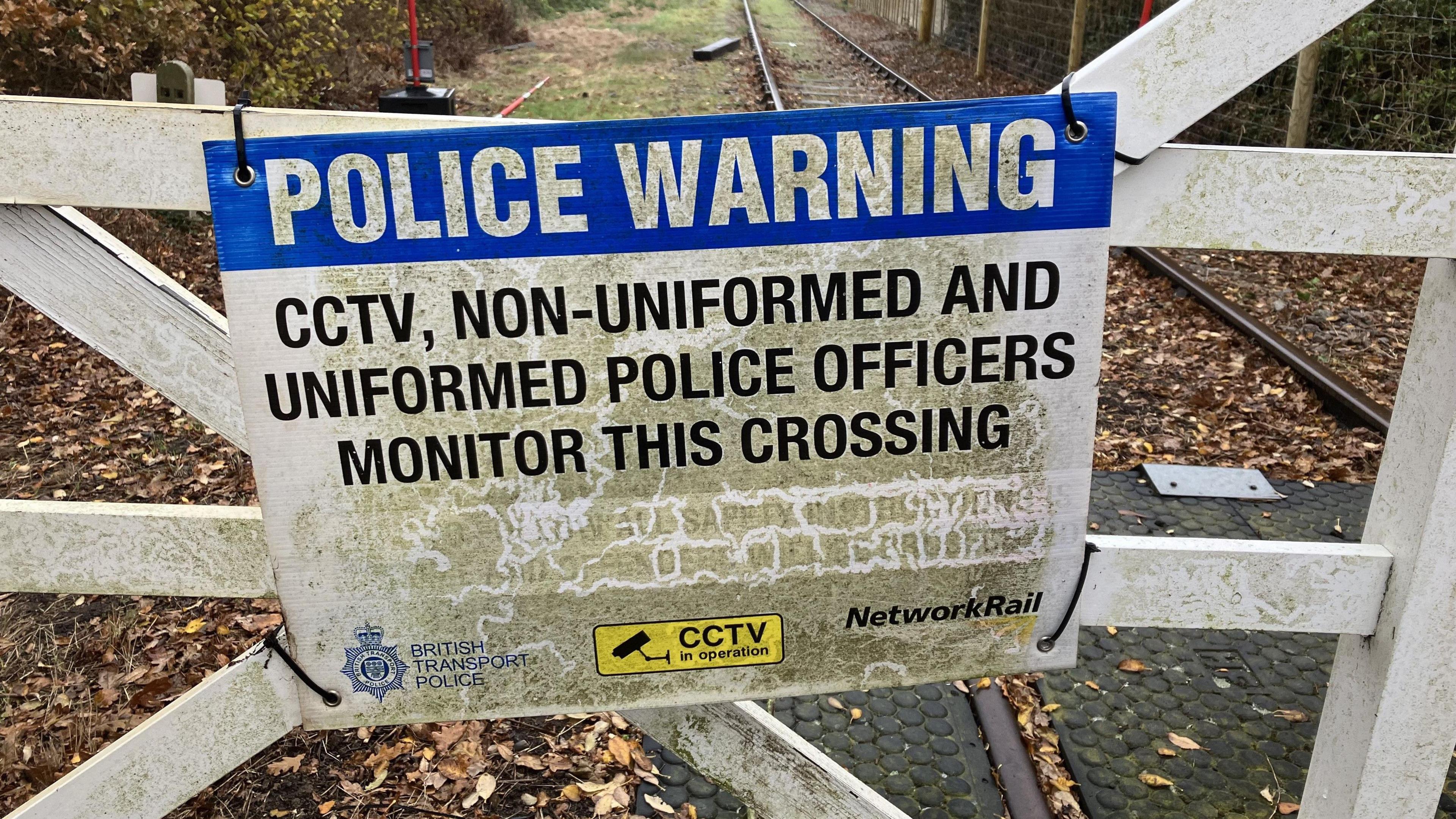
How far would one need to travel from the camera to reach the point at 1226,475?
5.64 metres

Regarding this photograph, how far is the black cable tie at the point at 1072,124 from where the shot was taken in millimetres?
1446

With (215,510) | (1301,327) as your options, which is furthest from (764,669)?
(1301,327)

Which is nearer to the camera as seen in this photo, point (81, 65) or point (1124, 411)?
point (1124, 411)

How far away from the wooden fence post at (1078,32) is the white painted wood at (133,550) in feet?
56.0

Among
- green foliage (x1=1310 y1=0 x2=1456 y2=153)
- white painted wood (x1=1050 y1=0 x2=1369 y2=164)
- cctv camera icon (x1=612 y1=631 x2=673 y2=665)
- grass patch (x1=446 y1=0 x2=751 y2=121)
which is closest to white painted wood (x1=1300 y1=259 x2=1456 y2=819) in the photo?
white painted wood (x1=1050 y1=0 x2=1369 y2=164)

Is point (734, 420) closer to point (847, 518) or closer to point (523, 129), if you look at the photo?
point (847, 518)

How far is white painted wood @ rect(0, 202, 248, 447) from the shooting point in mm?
1542

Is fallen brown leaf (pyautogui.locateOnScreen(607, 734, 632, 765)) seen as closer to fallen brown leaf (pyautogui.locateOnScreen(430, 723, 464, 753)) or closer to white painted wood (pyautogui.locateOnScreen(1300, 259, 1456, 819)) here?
fallen brown leaf (pyautogui.locateOnScreen(430, 723, 464, 753))

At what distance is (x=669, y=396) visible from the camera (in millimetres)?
1524

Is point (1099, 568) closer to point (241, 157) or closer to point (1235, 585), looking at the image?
point (1235, 585)

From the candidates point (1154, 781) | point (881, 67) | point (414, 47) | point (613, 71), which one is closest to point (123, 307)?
point (1154, 781)

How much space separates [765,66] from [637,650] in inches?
745

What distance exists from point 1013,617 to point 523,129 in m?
1.10

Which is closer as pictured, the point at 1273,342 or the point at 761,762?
the point at 761,762
